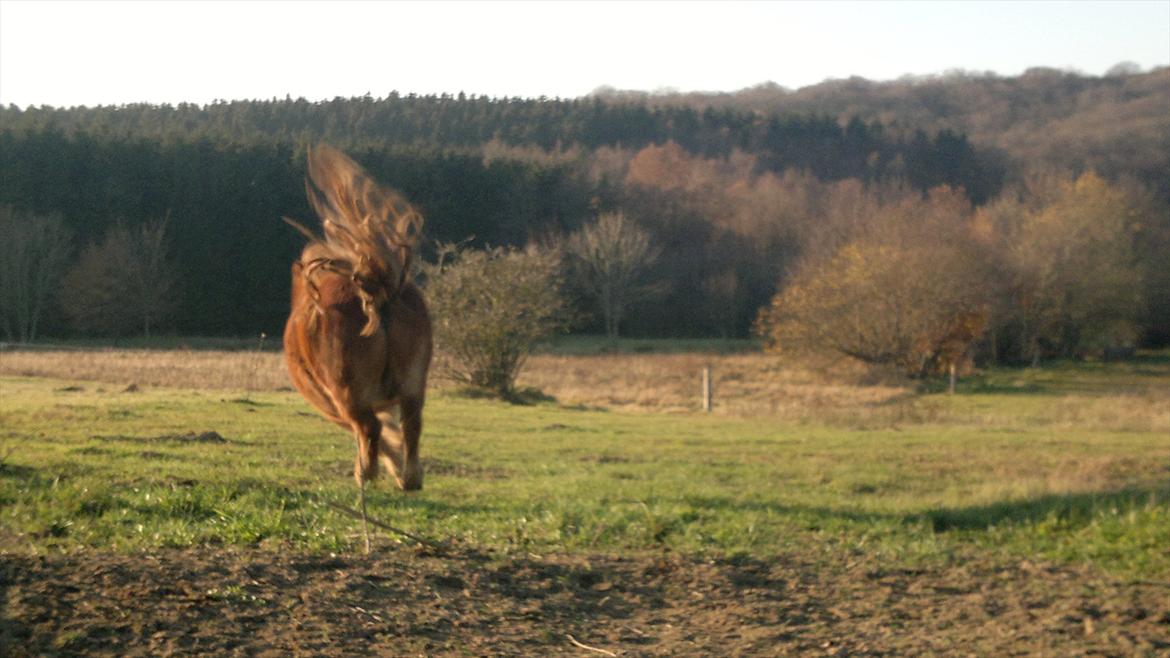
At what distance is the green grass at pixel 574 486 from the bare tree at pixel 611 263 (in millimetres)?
42715

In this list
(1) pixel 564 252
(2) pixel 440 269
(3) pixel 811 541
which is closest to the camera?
(3) pixel 811 541

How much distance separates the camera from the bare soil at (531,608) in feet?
16.1

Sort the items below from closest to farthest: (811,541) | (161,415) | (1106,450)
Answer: (811,541) → (161,415) → (1106,450)

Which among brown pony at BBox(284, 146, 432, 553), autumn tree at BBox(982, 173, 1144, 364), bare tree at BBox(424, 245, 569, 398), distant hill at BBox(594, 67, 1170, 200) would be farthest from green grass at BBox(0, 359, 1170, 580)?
distant hill at BBox(594, 67, 1170, 200)

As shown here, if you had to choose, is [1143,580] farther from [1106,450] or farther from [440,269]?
[440,269]

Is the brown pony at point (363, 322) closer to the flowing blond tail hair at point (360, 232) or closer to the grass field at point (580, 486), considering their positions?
the flowing blond tail hair at point (360, 232)

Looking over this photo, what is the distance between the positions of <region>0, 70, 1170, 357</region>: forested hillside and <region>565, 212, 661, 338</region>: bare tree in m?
2.22

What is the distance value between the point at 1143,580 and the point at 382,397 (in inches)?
216

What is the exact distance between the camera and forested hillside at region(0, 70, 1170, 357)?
2224 inches

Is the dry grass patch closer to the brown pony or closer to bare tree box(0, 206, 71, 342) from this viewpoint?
the brown pony

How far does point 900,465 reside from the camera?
1609 centimetres

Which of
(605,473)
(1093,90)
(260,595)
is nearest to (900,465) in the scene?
(605,473)

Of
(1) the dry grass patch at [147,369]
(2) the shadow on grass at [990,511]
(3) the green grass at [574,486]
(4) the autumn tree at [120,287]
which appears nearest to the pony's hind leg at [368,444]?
(3) the green grass at [574,486]

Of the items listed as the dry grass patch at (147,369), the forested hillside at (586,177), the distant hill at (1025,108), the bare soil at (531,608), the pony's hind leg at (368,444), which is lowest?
the dry grass patch at (147,369)
